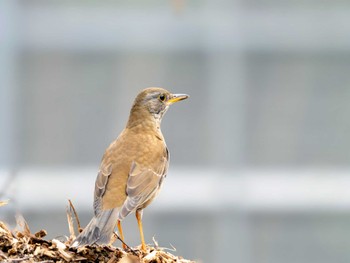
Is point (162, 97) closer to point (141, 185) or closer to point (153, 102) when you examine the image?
point (153, 102)

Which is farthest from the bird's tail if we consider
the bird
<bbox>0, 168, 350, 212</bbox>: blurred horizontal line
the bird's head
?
<bbox>0, 168, 350, 212</bbox>: blurred horizontal line

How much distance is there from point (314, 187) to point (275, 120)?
859mm

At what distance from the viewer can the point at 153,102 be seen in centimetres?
501

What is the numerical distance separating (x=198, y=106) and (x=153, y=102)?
4738 mm

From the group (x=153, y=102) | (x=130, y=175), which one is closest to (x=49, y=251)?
(x=130, y=175)

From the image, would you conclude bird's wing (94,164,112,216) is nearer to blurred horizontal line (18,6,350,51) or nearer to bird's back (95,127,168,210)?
bird's back (95,127,168,210)

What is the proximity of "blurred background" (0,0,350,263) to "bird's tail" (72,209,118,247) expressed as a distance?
17.1ft

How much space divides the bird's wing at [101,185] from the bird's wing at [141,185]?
4.2 inches

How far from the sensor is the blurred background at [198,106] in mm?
9586

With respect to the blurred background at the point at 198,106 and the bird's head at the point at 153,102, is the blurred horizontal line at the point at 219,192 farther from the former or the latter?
the bird's head at the point at 153,102

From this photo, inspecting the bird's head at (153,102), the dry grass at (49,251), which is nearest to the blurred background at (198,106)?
the bird's head at (153,102)

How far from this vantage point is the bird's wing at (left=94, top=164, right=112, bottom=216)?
14.1 ft

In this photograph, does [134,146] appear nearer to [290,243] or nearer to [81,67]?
[81,67]

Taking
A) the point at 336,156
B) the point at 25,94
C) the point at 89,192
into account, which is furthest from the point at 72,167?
the point at 336,156
